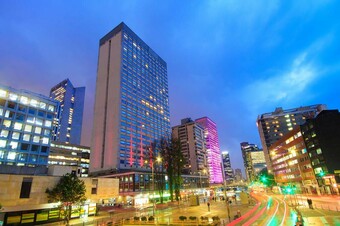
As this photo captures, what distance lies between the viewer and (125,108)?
129625 millimetres

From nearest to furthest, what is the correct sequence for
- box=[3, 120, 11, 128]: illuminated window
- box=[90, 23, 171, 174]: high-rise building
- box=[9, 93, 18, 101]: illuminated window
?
box=[3, 120, 11, 128]: illuminated window → box=[9, 93, 18, 101]: illuminated window → box=[90, 23, 171, 174]: high-rise building

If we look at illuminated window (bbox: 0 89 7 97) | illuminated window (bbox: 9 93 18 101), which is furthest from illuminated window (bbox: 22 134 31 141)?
illuminated window (bbox: 0 89 7 97)

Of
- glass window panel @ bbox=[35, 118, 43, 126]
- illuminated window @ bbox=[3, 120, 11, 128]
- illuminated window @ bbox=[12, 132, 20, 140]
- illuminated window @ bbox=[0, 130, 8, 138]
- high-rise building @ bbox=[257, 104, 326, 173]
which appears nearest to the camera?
illuminated window @ bbox=[0, 130, 8, 138]

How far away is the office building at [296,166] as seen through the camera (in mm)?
83500

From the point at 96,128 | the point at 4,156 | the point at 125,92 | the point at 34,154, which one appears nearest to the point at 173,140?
the point at 34,154

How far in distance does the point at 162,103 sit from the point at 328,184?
119 metres

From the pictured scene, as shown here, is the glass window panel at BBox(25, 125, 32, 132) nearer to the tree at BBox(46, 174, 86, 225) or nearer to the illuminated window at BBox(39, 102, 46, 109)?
the illuminated window at BBox(39, 102, 46, 109)

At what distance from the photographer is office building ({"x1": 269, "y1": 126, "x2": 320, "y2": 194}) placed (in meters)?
83.5

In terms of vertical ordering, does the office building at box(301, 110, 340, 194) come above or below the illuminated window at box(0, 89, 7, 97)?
below

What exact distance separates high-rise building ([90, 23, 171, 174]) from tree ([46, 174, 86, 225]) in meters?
71.3

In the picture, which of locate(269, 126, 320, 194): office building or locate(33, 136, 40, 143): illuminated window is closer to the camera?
locate(33, 136, 40, 143): illuminated window

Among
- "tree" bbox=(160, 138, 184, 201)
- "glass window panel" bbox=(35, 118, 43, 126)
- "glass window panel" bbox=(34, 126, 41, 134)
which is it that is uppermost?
"glass window panel" bbox=(35, 118, 43, 126)

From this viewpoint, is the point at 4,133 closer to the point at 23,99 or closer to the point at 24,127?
the point at 24,127

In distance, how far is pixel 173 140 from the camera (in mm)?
71375
